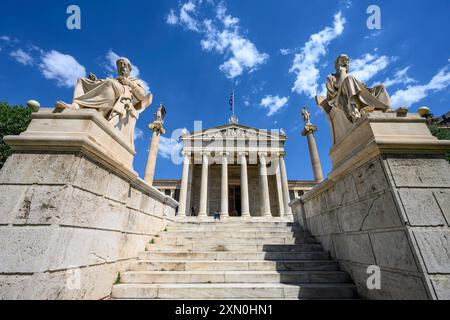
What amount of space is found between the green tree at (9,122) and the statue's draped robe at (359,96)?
1969 centimetres

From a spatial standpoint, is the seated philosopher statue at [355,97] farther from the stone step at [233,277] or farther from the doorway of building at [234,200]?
the doorway of building at [234,200]

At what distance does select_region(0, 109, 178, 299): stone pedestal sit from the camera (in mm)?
2273

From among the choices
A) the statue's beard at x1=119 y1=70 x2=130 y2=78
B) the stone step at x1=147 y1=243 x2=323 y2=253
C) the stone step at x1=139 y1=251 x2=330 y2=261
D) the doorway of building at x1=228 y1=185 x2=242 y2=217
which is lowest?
the stone step at x1=139 y1=251 x2=330 y2=261

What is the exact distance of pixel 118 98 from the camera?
4004 mm

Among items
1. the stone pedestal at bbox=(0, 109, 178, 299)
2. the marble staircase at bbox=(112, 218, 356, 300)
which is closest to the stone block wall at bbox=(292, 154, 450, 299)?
the marble staircase at bbox=(112, 218, 356, 300)

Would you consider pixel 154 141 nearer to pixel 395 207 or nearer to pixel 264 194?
pixel 264 194

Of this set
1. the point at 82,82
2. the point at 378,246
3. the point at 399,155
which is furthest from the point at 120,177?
the point at 399,155

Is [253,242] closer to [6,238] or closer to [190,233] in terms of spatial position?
[190,233]

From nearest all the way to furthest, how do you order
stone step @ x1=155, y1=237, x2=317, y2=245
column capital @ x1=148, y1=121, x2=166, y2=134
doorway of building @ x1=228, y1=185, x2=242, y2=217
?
stone step @ x1=155, y1=237, x2=317, y2=245 < column capital @ x1=148, y1=121, x2=166, y2=134 < doorway of building @ x1=228, y1=185, x2=242, y2=217

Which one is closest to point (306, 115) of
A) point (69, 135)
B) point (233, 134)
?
point (233, 134)

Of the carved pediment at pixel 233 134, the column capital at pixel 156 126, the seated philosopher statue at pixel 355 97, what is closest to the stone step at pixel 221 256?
the seated philosopher statue at pixel 355 97

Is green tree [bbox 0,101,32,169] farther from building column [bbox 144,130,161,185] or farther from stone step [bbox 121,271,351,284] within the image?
stone step [bbox 121,271,351,284]

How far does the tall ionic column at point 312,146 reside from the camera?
14.4 metres
